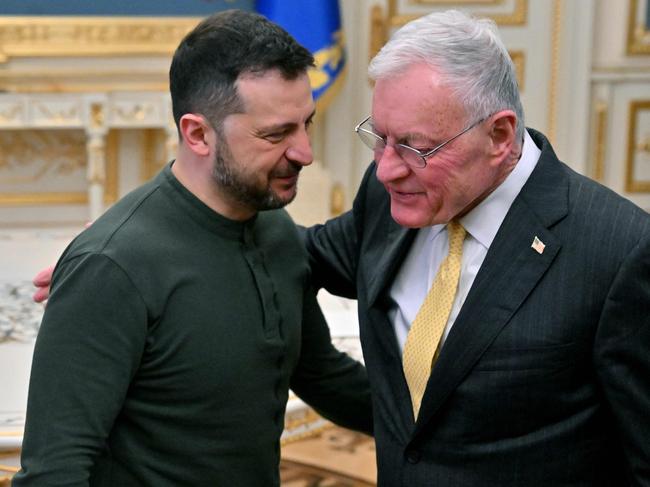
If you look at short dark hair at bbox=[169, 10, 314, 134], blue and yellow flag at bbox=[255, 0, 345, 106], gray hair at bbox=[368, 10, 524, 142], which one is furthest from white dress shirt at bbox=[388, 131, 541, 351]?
blue and yellow flag at bbox=[255, 0, 345, 106]

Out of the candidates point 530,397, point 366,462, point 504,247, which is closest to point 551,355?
point 530,397

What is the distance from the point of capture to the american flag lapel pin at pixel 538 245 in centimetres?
153

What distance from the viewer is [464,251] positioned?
1.62m

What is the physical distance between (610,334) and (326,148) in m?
3.87

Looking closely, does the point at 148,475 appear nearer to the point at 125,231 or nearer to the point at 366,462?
the point at 125,231

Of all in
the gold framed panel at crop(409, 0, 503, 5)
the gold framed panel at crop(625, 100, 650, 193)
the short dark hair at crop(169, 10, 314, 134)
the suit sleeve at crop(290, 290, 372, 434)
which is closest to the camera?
the short dark hair at crop(169, 10, 314, 134)

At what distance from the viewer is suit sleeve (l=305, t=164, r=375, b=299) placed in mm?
1885

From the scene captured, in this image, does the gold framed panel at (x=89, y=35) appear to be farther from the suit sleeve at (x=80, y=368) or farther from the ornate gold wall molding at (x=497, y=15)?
the suit sleeve at (x=80, y=368)

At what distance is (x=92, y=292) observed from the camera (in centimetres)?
149

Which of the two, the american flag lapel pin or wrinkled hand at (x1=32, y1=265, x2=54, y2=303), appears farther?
wrinkled hand at (x1=32, y1=265, x2=54, y2=303)

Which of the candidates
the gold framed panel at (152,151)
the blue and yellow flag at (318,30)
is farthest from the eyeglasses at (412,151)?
the gold framed panel at (152,151)

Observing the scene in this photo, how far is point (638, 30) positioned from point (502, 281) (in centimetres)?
414

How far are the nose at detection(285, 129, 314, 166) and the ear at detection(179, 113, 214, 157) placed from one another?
4.7 inches

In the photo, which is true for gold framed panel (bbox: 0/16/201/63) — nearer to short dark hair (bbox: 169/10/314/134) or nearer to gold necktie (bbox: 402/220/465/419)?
short dark hair (bbox: 169/10/314/134)
